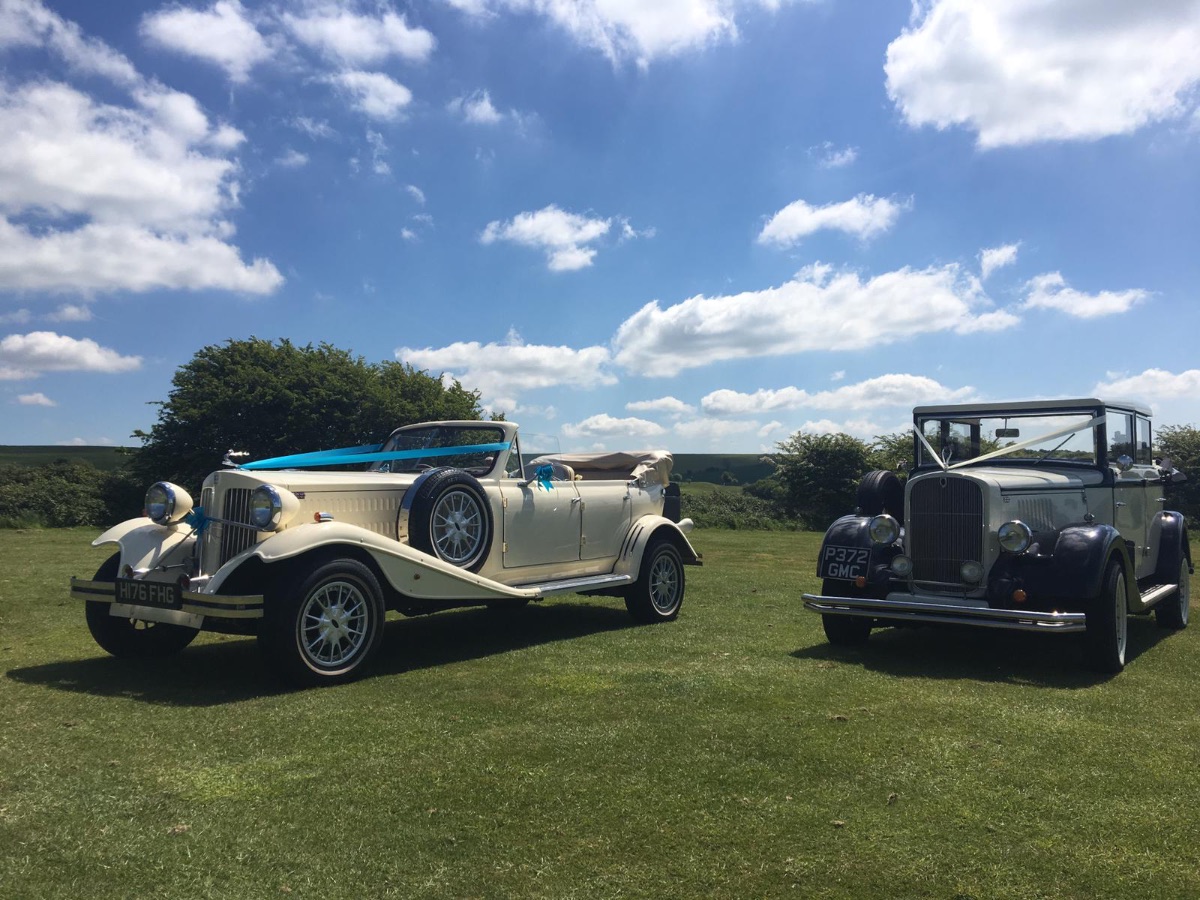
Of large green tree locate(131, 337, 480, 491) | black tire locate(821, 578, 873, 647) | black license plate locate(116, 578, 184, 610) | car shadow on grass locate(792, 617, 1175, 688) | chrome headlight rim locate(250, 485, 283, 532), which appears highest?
large green tree locate(131, 337, 480, 491)

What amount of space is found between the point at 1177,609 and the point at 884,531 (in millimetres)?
3802

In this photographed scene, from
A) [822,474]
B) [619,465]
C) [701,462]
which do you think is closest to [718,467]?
[701,462]

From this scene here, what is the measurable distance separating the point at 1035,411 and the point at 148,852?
785 centimetres

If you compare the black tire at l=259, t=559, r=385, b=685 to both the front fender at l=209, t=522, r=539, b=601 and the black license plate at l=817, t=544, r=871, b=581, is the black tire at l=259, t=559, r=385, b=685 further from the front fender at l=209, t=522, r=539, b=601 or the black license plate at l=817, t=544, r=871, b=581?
the black license plate at l=817, t=544, r=871, b=581

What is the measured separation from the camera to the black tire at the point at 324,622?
566cm

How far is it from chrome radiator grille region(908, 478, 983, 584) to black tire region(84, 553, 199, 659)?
19.1ft

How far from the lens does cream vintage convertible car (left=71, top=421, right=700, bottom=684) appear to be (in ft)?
19.2

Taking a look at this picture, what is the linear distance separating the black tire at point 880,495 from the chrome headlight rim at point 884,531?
67 cm

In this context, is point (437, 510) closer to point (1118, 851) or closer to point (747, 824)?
point (747, 824)

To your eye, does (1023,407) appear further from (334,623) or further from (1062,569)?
(334,623)

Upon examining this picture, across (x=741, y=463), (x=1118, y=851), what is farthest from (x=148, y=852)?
(x=741, y=463)

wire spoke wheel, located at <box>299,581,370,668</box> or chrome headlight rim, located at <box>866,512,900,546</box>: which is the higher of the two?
chrome headlight rim, located at <box>866,512,900,546</box>

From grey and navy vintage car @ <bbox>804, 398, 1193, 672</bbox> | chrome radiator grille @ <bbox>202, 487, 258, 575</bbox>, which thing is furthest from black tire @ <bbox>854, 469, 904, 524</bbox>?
chrome radiator grille @ <bbox>202, 487, 258, 575</bbox>

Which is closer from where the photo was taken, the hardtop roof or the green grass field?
the green grass field
